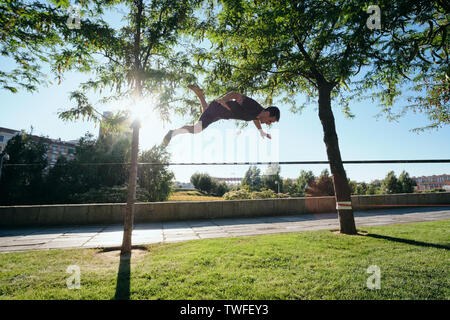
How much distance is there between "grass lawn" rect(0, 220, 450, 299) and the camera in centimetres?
281

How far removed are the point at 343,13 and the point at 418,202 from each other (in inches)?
637

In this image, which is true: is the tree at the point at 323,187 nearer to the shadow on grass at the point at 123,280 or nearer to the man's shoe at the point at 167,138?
the man's shoe at the point at 167,138

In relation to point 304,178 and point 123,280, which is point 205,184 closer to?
point 304,178

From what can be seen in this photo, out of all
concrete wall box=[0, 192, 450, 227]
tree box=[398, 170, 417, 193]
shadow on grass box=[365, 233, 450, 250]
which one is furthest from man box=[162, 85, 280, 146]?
tree box=[398, 170, 417, 193]

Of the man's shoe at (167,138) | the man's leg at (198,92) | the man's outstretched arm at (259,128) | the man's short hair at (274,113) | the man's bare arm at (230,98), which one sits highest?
the man's leg at (198,92)

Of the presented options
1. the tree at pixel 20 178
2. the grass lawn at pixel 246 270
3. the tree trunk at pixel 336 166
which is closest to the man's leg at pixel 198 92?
the grass lawn at pixel 246 270

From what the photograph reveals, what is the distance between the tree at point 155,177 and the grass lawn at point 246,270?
16.0m

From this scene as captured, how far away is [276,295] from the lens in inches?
107

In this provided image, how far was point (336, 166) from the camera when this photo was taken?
6.63 metres

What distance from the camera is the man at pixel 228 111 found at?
411 cm

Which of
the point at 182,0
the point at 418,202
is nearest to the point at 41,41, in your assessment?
the point at 182,0

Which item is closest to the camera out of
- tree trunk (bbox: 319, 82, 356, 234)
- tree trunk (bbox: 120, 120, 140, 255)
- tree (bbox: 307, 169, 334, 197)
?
tree trunk (bbox: 120, 120, 140, 255)

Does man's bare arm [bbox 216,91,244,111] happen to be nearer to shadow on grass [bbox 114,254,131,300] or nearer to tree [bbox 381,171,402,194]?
shadow on grass [bbox 114,254,131,300]
